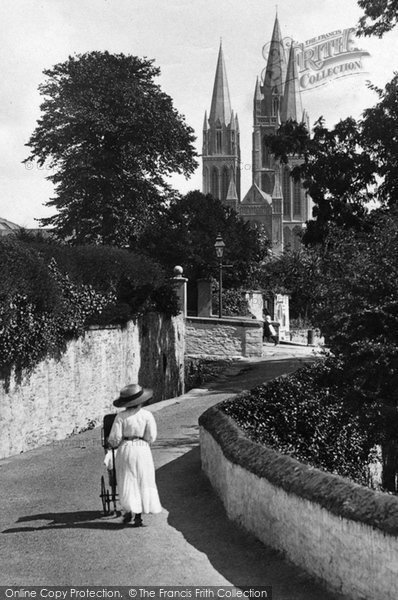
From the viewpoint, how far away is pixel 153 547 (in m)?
8.84

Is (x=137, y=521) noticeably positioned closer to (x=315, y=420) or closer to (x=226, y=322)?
(x=315, y=420)

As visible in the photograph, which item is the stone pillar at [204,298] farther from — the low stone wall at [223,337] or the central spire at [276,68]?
the central spire at [276,68]

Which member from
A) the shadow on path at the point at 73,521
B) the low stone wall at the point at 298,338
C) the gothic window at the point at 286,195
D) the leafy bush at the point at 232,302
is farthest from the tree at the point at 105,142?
the gothic window at the point at 286,195

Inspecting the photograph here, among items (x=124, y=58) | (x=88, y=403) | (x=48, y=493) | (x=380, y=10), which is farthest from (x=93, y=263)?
(x=124, y=58)

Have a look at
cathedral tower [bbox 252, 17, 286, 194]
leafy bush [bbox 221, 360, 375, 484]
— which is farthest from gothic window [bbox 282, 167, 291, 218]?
leafy bush [bbox 221, 360, 375, 484]

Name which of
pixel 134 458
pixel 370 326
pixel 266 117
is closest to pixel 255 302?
pixel 370 326

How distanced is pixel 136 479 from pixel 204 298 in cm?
3193

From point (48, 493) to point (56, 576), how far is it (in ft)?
13.6

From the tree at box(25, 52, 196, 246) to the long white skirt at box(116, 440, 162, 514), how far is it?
1068 inches

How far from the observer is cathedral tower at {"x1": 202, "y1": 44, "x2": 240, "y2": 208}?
148500 millimetres

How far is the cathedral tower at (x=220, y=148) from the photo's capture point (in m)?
148

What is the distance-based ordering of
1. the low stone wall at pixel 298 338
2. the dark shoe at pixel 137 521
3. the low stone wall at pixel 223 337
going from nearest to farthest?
the dark shoe at pixel 137 521
the low stone wall at pixel 223 337
the low stone wall at pixel 298 338

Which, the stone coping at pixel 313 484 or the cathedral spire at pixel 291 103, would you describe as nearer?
the stone coping at pixel 313 484

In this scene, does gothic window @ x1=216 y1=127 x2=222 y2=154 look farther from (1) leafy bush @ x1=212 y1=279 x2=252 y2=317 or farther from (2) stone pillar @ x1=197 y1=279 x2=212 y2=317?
(2) stone pillar @ x1=197 y1=279 x2=212 y2=317
